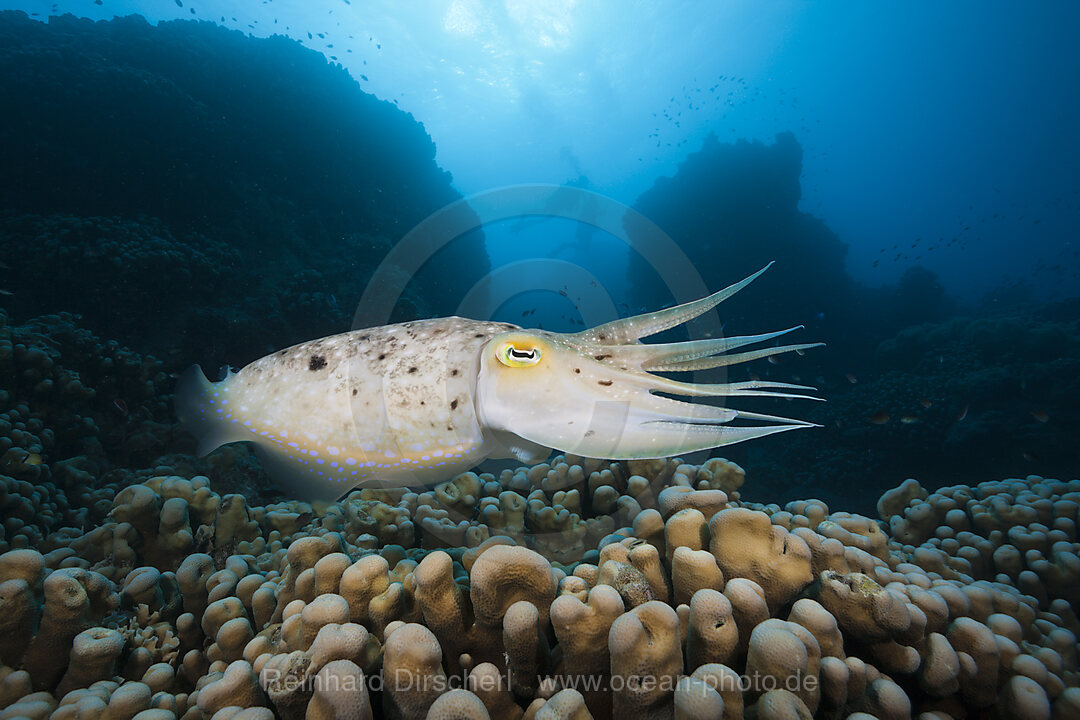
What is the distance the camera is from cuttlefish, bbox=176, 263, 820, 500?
78.8 inches

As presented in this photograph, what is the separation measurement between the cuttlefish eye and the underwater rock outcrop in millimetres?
12686

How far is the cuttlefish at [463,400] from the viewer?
6.57 ft

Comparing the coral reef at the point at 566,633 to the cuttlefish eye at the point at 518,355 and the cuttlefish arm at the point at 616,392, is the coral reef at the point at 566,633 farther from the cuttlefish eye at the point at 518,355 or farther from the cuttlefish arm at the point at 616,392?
the cuttlefish eye at the point at 518,355

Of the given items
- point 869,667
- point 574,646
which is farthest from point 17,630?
point 869,667

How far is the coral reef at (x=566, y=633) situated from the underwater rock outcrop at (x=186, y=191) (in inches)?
447

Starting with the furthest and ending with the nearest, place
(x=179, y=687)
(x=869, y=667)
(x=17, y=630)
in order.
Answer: (x=179, y=687), (x=17, y=630), (x=869, y=667)

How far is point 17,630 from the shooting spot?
202cm

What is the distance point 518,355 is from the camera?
2230 mm

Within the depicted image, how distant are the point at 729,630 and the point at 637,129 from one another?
79.9 m

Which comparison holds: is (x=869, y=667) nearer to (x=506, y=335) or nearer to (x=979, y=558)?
(x=506, y=335)

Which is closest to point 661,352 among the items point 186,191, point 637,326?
point 637,326

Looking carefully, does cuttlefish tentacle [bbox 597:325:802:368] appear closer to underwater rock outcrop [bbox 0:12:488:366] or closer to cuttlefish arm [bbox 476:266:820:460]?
cuttlefish arm [bbox 476:266:820:460]

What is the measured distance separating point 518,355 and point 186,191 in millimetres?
20511

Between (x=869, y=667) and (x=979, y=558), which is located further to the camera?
(x=979, y=558)
